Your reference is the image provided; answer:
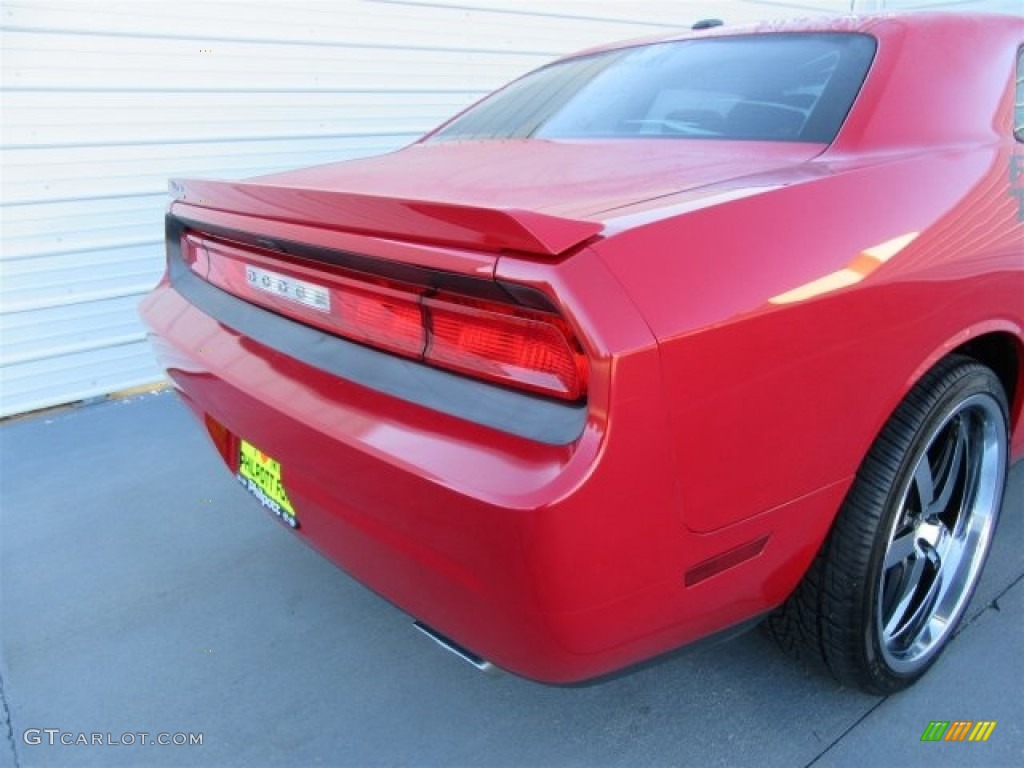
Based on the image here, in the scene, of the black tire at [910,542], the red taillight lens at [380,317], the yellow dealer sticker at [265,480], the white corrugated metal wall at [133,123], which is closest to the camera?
the red taillight lens at [380,317]

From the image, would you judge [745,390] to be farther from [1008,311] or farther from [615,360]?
[1008,311]

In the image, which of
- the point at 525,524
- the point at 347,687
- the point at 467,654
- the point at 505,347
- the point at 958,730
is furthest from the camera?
the point at 347,687

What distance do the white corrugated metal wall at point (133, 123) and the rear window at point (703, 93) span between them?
2243 mm

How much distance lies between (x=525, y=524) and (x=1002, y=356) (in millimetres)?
1528

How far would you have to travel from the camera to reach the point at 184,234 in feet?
7.61

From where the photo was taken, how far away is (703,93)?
211 cm

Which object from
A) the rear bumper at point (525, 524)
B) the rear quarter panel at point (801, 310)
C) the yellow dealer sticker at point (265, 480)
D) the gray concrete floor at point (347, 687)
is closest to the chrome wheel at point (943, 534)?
the gray concrete floor at point (347, 687)

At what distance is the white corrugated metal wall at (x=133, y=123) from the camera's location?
151 inches

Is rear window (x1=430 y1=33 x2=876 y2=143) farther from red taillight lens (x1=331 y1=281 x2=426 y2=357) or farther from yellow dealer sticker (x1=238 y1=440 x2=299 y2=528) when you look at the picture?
yellow dealer sticker (x1=238 y1=440 x2=299 y2=528)

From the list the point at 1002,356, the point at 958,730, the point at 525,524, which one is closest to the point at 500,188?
the point at 525,524

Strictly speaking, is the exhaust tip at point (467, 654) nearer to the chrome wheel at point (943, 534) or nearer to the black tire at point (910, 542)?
the black tire at point (910, 542)

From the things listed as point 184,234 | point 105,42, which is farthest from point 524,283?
point 105,42

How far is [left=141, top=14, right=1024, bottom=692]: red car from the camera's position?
121 centimetres

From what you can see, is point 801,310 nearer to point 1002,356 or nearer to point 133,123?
point 1002,356
